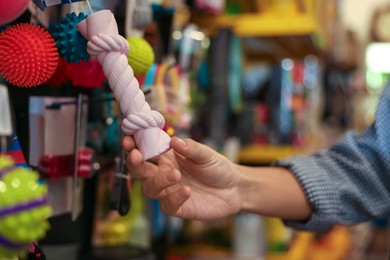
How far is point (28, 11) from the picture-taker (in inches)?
28.6

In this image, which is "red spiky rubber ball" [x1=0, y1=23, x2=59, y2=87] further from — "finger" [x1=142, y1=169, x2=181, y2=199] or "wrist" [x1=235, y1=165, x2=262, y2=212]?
"wrist" [x1=235, y1=165, x2=262, y2=212]

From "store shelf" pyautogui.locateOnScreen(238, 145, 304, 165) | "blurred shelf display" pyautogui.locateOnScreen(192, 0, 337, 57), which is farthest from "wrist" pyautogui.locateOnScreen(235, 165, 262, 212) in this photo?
"store shelf" pyautogui.locateOnScreen(238, 145, 304, 165)

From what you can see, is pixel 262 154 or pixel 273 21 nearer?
pixel 273 21

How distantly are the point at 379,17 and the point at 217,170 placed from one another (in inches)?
201

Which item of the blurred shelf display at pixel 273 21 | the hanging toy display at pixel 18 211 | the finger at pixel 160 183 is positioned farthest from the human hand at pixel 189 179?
the blurred shelf display at pixel 273 21

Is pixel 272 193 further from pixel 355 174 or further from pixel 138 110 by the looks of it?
pixel 138 110

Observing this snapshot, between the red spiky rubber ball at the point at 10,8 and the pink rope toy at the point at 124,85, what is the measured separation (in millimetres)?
75

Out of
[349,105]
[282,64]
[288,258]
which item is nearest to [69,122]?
[288,258]

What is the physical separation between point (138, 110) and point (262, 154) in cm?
130

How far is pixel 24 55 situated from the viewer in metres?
0.62

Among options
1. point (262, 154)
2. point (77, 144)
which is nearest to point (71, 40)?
point (77, 144)

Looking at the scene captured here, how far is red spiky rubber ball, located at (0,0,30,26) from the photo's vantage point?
Result: 603 millimetres

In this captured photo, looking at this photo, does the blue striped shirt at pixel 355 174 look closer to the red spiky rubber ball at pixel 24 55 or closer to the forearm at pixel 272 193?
the forearm at pixel 272 193

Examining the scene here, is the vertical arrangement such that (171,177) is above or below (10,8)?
below
